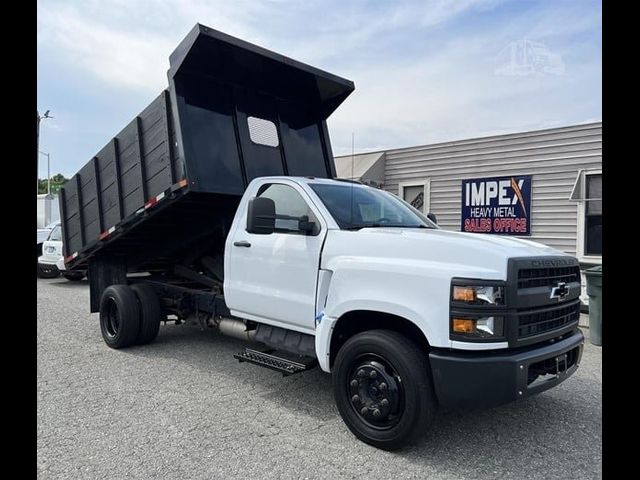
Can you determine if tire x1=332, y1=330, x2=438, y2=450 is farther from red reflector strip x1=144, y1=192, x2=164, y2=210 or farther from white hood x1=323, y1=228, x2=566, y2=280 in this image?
red reflector strip x1=144, y1=192, x2=164, y2=210

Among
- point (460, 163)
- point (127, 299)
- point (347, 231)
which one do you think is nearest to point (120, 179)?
point (127, 299)

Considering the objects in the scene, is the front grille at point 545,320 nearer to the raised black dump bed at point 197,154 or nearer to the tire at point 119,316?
the raised black dump bed at point 197,154

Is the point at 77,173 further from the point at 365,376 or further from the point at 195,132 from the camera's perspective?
the point at 365,376

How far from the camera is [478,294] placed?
3.33 m

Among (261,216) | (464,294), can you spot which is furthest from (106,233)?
(464,294)

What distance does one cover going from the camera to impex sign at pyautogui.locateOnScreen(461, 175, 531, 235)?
10.6 metres

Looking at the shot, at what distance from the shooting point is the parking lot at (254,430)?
3441 millimetres

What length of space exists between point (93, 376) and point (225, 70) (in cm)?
372

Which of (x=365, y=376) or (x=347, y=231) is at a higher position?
(x=347, y=231)

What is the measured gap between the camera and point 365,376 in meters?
3.76

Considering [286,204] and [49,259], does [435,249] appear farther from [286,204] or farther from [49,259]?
[49,259]

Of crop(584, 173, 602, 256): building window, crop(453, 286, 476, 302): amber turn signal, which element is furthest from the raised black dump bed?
crop(584, 173, 602, 256): building window

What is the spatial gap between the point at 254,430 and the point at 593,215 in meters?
8.36

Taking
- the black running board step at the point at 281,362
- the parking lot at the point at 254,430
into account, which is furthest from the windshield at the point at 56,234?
the black running board step at the point at 281,362
